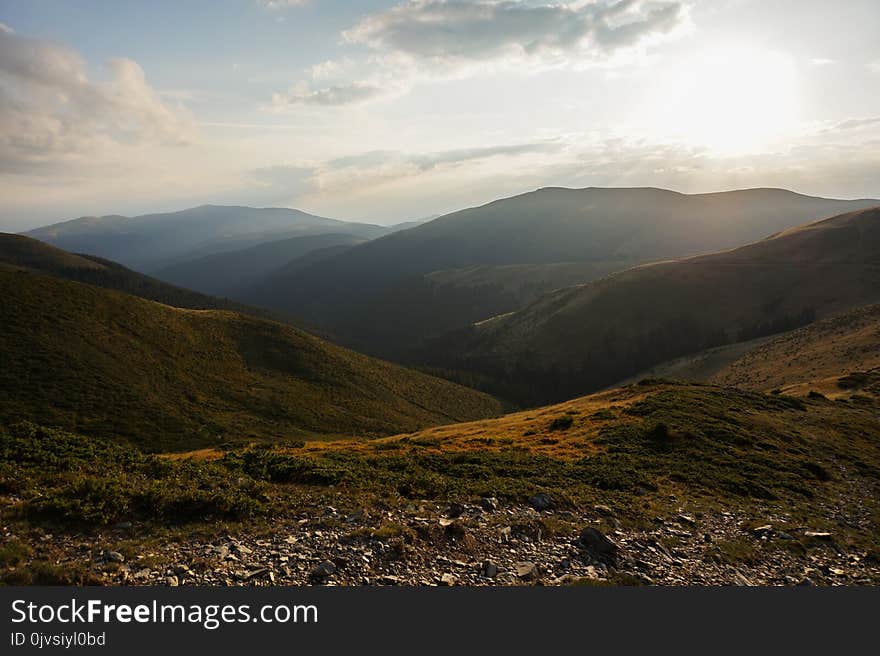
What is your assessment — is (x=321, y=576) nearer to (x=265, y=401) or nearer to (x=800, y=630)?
(x=800, y=630)

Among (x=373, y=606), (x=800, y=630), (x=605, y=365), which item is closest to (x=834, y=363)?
(x=800, y=630)

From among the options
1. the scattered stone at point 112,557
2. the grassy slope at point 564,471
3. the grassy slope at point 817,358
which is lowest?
the grassy slope at point 817,358

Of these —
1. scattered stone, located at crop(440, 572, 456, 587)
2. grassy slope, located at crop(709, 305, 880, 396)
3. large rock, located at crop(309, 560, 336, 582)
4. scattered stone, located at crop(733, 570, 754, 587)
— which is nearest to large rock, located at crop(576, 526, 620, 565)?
scattered stone, located at crop(733, 570, 754, 587)

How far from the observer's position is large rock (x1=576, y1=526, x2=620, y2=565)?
15.0m

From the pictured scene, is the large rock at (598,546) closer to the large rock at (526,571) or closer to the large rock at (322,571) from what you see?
the large rock at (526,571)

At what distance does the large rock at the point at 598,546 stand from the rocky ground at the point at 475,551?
0.04m

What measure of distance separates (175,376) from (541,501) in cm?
7517

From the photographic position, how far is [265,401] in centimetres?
7712

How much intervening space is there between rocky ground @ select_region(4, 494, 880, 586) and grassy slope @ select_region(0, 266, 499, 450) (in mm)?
50311

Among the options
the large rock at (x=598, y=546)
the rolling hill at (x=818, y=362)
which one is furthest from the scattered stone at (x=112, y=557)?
the rolling hill at (x=818, y=362)

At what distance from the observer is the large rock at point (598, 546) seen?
15000 mm

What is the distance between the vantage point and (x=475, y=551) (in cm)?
1432

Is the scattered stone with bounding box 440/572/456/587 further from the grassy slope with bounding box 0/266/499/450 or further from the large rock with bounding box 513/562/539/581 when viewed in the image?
the grassy slope with bounding box 0/266/499/450

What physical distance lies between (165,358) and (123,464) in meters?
71.3
